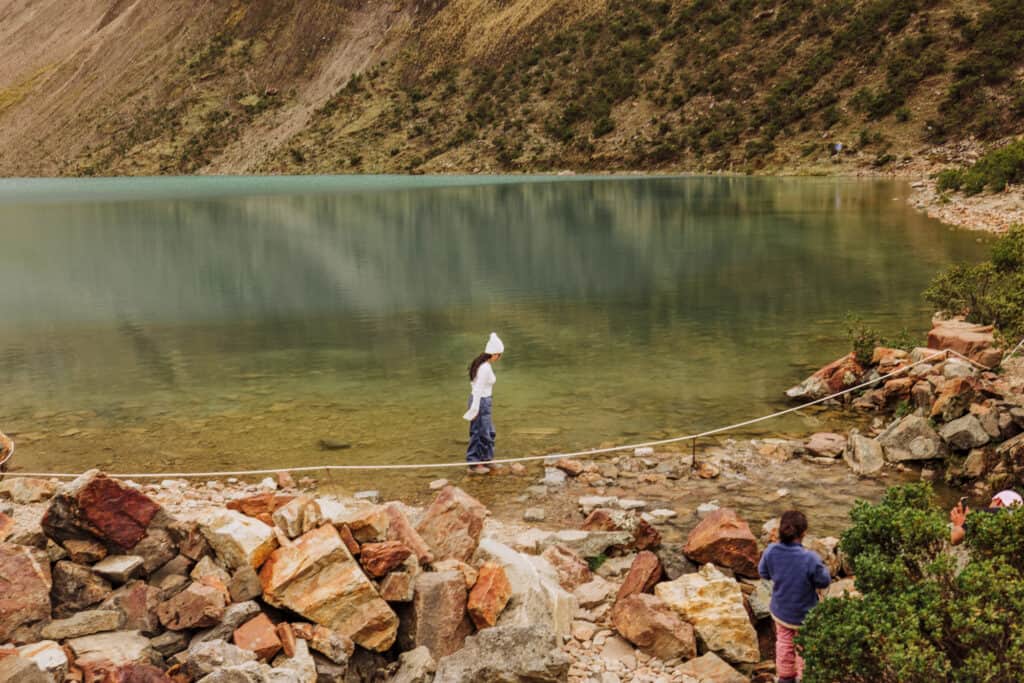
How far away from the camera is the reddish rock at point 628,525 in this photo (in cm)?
848

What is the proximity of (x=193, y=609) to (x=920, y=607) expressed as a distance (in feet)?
15.8

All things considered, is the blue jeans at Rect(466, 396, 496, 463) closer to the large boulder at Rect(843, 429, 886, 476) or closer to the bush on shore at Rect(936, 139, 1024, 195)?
the large boulder at Rect(843, 429, 886, 476)

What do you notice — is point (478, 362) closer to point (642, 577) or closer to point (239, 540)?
point (642, 577)

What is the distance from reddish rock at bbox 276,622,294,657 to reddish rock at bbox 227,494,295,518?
1414mm

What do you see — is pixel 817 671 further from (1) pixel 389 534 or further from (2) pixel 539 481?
(2) pixel 539 481

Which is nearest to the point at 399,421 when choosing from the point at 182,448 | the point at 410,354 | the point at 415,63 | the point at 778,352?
the point at 182,448

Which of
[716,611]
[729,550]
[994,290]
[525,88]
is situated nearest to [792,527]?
[716,611]

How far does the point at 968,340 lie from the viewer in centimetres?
1320

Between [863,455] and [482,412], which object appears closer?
[863,455]

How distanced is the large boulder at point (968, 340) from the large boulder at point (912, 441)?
231 cm

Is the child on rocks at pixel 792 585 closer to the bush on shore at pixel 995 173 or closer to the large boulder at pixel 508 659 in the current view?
the large boulder at pixel 508 659

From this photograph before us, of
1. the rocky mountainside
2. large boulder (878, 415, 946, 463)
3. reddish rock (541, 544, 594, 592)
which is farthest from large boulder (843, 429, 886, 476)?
the rocky mountainside

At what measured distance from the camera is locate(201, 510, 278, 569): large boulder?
6.63 metres

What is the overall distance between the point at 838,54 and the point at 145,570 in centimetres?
8856
